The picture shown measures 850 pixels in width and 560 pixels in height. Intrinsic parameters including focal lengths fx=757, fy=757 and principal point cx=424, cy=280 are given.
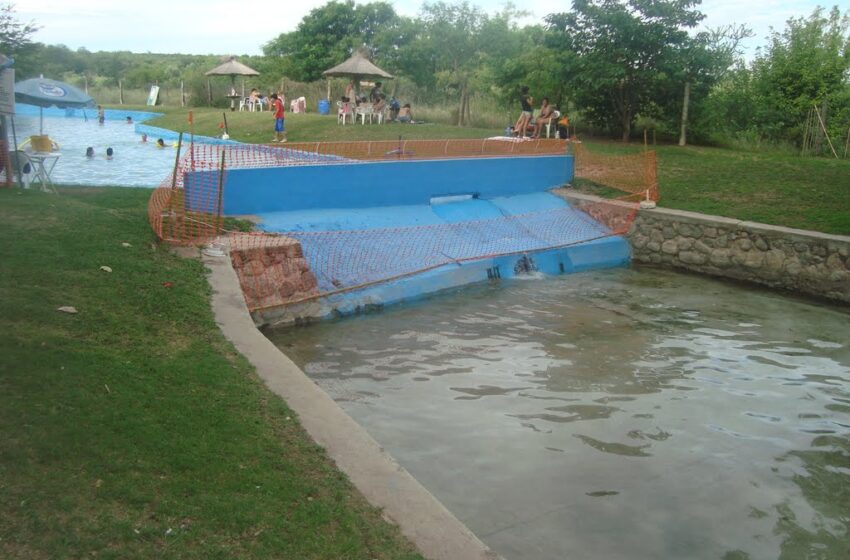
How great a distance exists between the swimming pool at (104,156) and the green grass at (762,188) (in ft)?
36.0

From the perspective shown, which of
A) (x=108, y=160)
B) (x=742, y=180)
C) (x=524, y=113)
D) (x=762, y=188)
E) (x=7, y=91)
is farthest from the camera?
(x=524, y=113)

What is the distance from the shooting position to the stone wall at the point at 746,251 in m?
14.0

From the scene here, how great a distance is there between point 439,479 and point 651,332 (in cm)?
595

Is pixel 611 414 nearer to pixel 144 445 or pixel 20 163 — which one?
pixel 144 445

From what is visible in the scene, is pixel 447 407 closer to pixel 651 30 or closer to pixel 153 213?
pixel 153 213

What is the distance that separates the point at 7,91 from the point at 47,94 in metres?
3.45

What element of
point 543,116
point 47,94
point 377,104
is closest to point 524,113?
point 543,116

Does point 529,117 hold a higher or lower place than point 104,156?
higher

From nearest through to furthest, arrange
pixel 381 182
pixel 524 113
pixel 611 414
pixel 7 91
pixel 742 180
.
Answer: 1. pixel 611 414
2. pixel 7 91
3. pixel 381 182
4. pixel 742 180
5. pixel 524 113

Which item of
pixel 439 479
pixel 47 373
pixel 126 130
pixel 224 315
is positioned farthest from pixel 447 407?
pixel 126 130

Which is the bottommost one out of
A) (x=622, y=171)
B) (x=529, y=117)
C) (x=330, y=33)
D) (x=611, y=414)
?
(x=611, y=414)

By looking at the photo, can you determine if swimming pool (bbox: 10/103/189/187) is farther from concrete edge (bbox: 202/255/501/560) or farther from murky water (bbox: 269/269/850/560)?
concrete edge (bbox: 202/255/501/560)

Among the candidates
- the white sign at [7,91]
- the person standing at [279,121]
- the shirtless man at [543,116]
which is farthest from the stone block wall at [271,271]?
the shirtless man at [543,116]

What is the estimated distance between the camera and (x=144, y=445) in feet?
16.0
